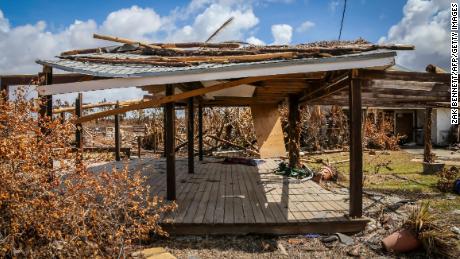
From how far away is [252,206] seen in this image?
5855 mm

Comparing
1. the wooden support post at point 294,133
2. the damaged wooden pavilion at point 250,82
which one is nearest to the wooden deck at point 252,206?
the damaged wooden pavilion at point 250,82

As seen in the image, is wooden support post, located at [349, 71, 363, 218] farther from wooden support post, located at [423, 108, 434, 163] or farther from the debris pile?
wooden support post, located at [423, 108, 434, 163]

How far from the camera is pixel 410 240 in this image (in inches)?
181

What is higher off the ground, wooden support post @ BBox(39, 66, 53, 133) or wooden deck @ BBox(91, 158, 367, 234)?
wooden support post @ BBox(39, 66, 53, 133)

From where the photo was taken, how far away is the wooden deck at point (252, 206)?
4.94 metres

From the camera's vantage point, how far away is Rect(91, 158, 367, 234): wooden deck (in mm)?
4941

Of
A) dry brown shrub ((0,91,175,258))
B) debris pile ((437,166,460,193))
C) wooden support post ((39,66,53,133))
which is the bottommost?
debris pile ((437,166,460,193))

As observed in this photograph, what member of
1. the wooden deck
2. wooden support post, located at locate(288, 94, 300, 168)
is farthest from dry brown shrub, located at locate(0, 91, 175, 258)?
wooden support post, located at locate(288, 94, 300, 168)

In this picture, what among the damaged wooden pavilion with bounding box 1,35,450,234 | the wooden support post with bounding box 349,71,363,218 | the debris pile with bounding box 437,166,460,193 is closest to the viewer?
the damaged wooden pavilion with bounding box 1,35,450,234

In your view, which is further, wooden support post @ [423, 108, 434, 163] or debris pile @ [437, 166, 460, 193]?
wooden support post @ [423, 108, 434, 163]

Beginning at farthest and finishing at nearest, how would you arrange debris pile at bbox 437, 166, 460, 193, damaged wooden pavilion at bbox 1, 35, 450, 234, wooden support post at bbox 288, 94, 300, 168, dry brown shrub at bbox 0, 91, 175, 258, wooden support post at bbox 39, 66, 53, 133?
wooden support post at bbox 288, 94, 300, 168 < debris pile at bbox 437, 166, 460, 193 < wooden support post at bbox 39, 66, 53, 133 < damaged wooden pavilion at bbox 1, 35, 450, 234 < dry brown shrub at bbox 0, 91, 175, 258

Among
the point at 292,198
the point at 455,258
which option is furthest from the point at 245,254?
the point at 455,258

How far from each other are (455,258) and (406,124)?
862 inches

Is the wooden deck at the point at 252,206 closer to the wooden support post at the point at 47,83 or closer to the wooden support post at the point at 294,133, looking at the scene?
the wooden support post at the point at 294,133
